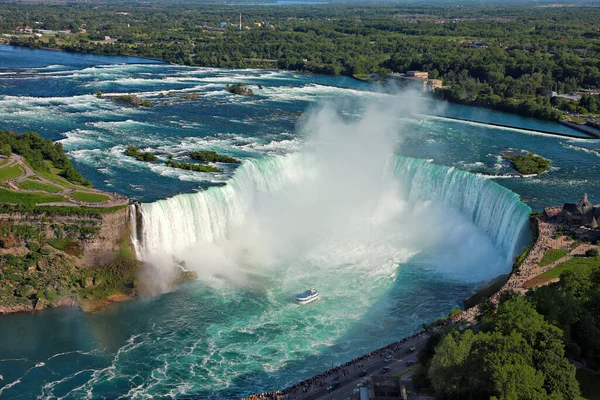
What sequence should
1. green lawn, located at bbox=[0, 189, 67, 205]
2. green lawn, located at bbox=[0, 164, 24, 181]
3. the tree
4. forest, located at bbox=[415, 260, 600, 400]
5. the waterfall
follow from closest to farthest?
forest, located at bbox=[415, 260, 600, 400] < green lawn, located at bbox=[0, 189, 67, 205] < the waterfall < green lawn, located at bbox=[0, 164, 24, 181] < the tree

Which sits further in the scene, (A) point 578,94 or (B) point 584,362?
(A) point 578,94

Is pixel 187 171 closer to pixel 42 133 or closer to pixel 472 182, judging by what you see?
pixel 42 133

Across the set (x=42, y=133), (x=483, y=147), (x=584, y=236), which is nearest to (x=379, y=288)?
(x=584, y=236)

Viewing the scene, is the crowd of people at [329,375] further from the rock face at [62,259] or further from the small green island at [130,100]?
the small green island at [130,100]

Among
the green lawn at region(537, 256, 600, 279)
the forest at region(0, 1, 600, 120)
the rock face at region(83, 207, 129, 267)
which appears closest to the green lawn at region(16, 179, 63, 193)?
the rock face at region(83, 207, 129, 267)

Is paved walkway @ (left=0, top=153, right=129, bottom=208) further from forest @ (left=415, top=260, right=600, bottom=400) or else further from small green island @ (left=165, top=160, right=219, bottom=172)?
forest @ (left=415, top=260, right=600, bottom=400)
